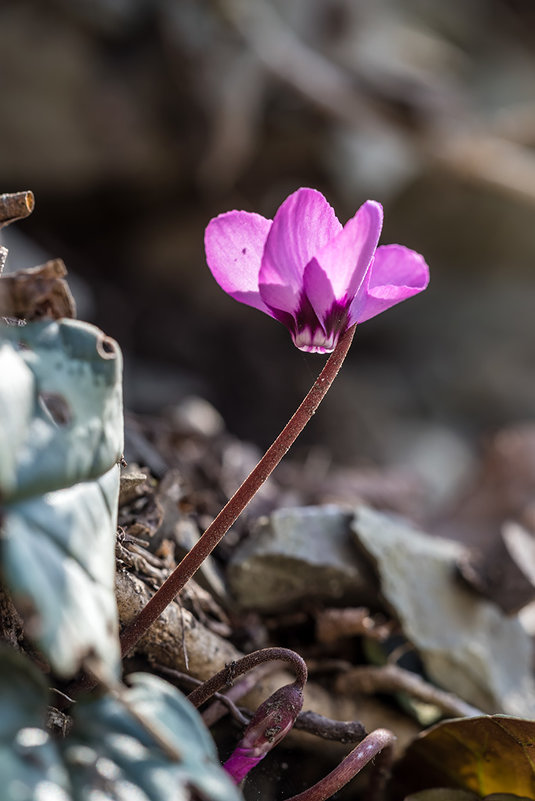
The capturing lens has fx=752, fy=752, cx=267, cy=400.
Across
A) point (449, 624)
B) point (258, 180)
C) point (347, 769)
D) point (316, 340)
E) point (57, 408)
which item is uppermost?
point (316, 340)

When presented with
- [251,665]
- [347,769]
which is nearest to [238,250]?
[251,665]

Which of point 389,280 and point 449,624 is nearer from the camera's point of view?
point 389,280

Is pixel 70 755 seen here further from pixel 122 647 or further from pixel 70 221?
pixel 70 221

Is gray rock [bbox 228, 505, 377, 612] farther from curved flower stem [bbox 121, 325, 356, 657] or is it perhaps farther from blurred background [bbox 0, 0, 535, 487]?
blurred background [bbox 0, 0, 535, 487]

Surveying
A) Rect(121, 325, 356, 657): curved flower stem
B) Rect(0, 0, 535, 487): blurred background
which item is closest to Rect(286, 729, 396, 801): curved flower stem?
Rect(121, 325, 356, 657): curved flower stem

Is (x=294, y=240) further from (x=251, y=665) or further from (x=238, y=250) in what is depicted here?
(x=251, y=665)

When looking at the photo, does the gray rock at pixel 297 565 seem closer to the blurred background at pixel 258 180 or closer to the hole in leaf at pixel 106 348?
the hole in leaf at pixel 106 348
